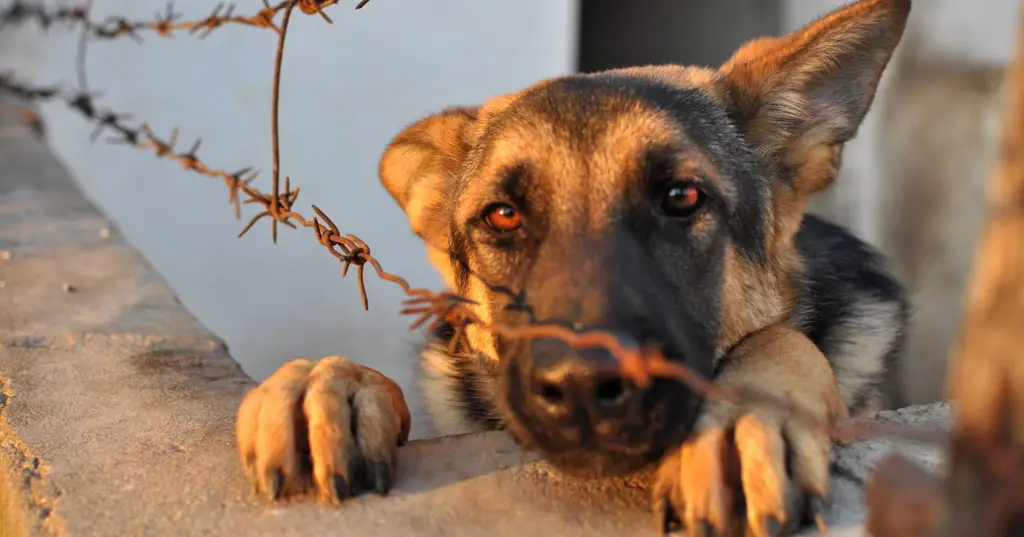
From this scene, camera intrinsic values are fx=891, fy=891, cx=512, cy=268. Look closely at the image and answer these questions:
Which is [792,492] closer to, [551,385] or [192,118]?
[551,385]

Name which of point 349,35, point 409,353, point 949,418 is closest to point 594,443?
point 949,418

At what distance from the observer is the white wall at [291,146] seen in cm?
580

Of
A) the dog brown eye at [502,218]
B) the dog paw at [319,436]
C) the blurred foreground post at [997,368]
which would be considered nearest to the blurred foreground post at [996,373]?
the blurred foreground post at [997,368]

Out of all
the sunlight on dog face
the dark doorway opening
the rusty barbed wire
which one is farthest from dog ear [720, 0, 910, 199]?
the dark doorway opening

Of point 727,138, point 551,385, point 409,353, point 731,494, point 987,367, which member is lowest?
point 409,353

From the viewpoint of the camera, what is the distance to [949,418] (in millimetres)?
2098

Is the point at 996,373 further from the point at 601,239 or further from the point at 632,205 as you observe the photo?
the point at 632,205

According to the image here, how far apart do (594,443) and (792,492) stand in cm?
35

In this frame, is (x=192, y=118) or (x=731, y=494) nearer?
(x=731, y=494)

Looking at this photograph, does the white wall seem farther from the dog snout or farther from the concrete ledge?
the dog snout

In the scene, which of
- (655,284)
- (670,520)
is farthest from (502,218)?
(670,520)

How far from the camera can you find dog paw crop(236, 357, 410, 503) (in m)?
1.77

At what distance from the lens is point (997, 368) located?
88 cm

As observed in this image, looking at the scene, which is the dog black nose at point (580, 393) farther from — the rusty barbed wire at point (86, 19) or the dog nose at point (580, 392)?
the rusty barbed wire at point (86, 19)
